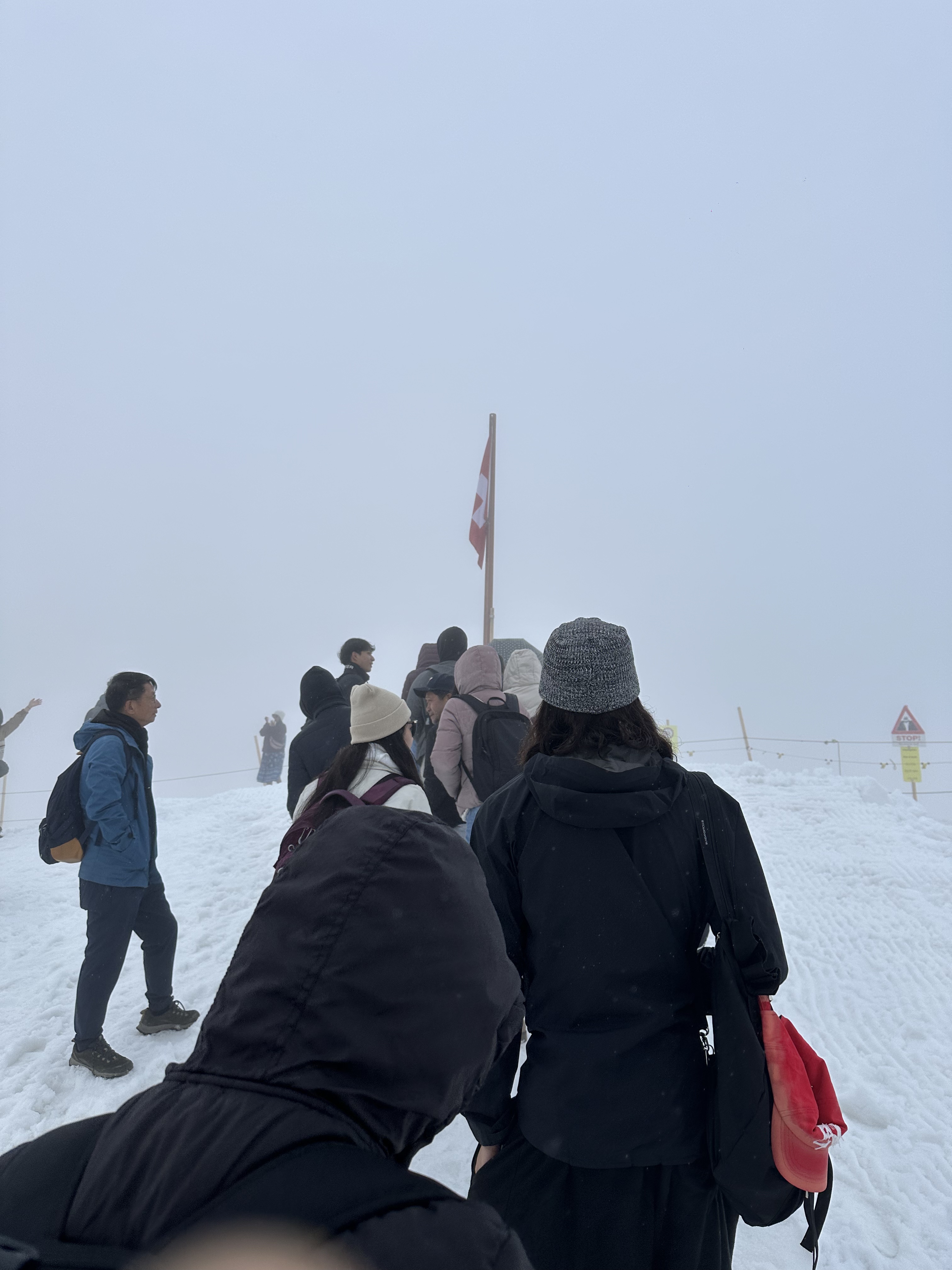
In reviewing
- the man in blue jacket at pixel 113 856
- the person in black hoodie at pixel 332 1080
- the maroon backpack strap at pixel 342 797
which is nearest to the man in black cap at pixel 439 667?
the man in blue jacket at pixel 113 856

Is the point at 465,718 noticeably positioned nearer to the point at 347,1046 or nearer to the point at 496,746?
the point at 496,746

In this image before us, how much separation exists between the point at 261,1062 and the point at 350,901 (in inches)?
7.8

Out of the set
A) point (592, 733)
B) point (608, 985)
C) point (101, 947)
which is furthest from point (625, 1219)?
point (101, 947)

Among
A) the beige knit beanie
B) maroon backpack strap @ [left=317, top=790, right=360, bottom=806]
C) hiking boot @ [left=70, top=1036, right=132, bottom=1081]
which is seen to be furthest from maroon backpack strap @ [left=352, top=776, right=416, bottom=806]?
hiking boot @ [left=70, top=1036, right=132, bottom=1081]

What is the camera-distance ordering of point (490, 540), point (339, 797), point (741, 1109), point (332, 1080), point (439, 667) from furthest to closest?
point (490, 540), point (439, 667), point (339, 797), point (741, 1109), point (332, 1080)

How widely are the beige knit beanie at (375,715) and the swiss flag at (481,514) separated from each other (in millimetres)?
Answer: 10161

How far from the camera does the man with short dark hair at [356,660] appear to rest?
6.30 metres

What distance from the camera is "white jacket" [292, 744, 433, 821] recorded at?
329 cm

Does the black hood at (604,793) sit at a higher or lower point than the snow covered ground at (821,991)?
higher

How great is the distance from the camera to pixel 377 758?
3492 mm

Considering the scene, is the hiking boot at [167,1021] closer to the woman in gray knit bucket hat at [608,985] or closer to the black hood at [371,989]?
the woman in gray knit bucket hat at [608,985]

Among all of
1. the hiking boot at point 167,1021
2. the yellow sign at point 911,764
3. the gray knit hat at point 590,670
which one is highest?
the gray knit hat at point 590,670

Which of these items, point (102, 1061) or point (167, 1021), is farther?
point (167, 1021)

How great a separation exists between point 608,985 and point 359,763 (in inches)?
73.6
